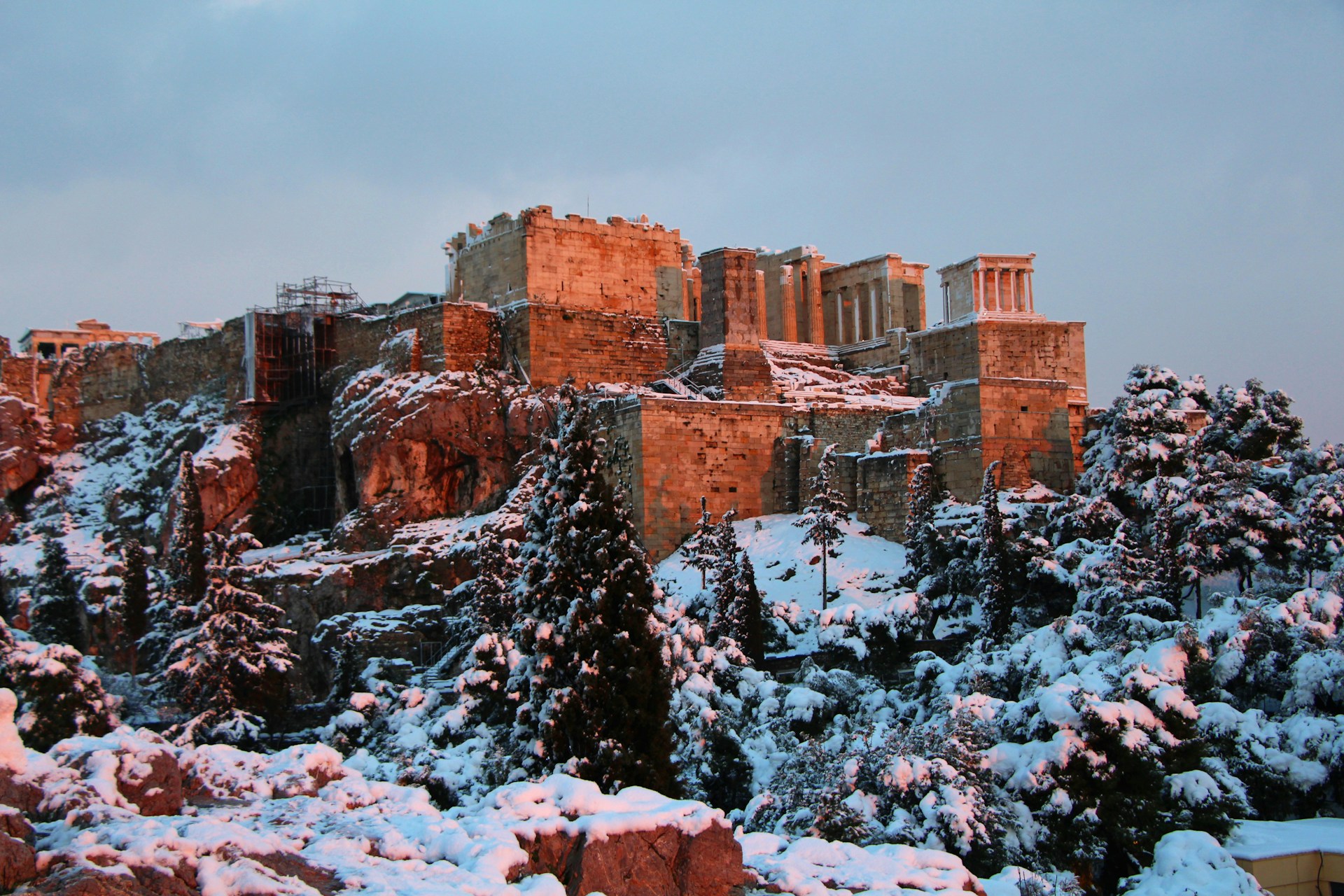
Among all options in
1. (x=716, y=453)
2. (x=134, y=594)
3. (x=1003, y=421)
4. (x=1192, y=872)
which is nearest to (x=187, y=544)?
(x=134, y=594)

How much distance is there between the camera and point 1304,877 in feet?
53.7

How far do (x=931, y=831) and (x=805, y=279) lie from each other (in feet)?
102

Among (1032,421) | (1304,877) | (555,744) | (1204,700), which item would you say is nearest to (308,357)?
(1032,421)

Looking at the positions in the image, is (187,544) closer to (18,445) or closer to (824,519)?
(18,445)

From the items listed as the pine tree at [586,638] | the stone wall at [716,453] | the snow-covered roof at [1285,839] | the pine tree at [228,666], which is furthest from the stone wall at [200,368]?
the snow-covered roof at [1285,839]

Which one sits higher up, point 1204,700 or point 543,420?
point 543,420

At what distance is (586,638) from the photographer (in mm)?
20688

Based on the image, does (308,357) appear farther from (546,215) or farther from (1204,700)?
(1204,700)

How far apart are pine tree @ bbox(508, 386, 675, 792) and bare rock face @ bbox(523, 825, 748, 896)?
23.5 feet

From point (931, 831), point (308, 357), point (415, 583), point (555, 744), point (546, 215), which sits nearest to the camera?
point (931, 831)

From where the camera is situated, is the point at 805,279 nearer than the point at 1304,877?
No

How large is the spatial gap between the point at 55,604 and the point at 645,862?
27.5 m

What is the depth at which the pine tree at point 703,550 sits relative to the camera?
3150cm

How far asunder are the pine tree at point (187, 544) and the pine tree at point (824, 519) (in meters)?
12.9
